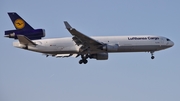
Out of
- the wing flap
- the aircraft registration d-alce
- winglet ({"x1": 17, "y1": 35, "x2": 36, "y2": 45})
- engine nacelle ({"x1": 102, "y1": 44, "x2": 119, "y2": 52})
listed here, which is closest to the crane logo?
the aircraft registration d-alce

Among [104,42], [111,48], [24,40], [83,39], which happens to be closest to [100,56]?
[104,42]

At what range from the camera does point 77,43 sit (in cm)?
6644

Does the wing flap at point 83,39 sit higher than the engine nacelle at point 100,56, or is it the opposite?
the wing flap at point 83,39

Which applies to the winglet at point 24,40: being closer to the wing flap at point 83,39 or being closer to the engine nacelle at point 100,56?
the wing flap at point 83,39

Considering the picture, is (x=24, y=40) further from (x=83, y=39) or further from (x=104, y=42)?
(x=104, y=42)

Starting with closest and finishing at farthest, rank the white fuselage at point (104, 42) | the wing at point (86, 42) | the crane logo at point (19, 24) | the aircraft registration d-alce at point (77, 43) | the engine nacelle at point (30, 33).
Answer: the wing at point (86, 42), the aircraft registration d-alce at point (77, 43), the engine nacelle at point (30, 33), the white fuselage at point (104, 42), the crane logo at point (19, 24)

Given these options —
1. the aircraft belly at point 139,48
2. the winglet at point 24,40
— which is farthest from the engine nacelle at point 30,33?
the aircraft belly at point 139,48

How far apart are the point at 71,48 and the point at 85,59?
3.45 m

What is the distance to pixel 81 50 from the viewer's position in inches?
2618

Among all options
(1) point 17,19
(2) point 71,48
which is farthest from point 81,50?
(1) point 17,19

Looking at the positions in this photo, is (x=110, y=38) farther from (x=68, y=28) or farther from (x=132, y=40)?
(x=68, y=28)

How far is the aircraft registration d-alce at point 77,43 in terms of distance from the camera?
65.8 m

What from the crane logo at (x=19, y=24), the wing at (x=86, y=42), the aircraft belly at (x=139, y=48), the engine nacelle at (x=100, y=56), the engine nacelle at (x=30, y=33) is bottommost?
the engine nacelle at (x=100, y=56)

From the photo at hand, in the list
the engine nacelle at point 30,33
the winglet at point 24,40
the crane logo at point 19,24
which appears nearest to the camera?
the winglet at point 24,40
